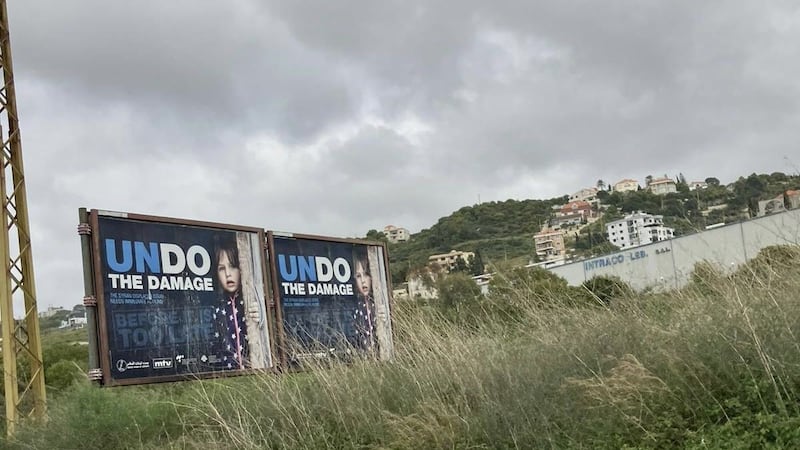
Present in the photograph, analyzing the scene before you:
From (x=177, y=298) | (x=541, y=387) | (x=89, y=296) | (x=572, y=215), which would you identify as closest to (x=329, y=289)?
(x=177, y=298)

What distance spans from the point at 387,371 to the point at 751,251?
5.00m

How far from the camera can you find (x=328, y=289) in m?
16.4

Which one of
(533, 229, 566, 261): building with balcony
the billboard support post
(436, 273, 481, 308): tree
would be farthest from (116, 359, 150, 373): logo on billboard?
(533, 229, 566, 261): building with balcony

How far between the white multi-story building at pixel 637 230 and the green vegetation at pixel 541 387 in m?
48.9

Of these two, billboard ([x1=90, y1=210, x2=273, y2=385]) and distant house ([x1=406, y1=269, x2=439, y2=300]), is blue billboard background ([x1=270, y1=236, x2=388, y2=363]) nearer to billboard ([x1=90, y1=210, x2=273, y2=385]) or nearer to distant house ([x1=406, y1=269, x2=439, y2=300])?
billboard ([x1=90, y1=210, x2=273, y2=385])

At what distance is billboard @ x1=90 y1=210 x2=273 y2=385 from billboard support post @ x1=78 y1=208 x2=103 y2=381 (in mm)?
92

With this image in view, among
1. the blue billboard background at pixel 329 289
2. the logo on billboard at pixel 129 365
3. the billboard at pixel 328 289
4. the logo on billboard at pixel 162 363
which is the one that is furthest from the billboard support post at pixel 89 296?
the blue billboard background at pixel 329 289

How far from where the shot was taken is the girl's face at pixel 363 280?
17306 millimetres

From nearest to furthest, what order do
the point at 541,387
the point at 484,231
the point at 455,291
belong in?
the point at 541,387, the point at 455,291, the point at 484,231

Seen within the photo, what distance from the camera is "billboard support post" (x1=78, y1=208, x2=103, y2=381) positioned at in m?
11.2

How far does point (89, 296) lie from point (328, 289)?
5920 millimetres

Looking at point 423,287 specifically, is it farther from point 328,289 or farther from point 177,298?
point 177,298

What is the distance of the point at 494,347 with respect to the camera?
8.16 m

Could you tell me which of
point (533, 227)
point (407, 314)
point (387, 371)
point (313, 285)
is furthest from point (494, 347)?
point (533, 227)
